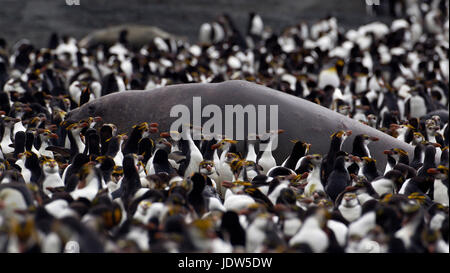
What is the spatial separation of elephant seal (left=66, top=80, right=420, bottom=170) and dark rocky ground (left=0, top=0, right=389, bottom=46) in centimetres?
1292

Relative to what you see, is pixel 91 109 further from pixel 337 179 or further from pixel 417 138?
pixel 417 138

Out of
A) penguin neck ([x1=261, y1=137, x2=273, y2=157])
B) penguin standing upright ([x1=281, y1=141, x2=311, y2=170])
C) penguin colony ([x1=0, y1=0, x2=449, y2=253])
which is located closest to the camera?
penguin colony ([x1=0, y1=0, x2=449, y2=253])

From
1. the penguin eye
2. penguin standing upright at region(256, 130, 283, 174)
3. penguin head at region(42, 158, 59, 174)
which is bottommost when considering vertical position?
penguin standing upright at region(256, 130, 283, 174)

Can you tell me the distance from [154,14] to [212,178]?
17365 mm

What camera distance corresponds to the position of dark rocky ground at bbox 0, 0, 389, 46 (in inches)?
917

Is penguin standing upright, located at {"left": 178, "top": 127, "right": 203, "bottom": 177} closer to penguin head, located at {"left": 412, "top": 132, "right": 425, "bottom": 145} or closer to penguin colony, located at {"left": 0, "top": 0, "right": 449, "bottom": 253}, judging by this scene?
penguin colony, located at {"left": 0, "top": 0, "right": 449, "bottom": 253}

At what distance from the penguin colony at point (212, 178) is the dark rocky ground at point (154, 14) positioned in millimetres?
7031

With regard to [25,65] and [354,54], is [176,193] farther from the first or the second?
[354,54]

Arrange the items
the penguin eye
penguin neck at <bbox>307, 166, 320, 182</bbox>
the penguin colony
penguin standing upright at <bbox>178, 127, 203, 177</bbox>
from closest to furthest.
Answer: the penguin colony, penguin neck at <bbox>307, 166, 320, 182</bbox>, penguin standing upright at <bbox>178, 127, 203, 177</bbox>, the penguin eye

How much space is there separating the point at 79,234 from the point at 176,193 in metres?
1.45

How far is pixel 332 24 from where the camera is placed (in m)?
23.7

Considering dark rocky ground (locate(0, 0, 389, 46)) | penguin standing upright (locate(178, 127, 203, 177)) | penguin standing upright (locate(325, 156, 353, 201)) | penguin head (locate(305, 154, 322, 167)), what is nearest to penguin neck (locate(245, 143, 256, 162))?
penguin standing upright (locate(178, 127, 203, 177))

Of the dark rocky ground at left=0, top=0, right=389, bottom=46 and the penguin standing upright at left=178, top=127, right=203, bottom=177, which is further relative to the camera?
the dark rocky ground at left=0, top=0, right=389, bottom=46

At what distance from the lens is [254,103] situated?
907 centimetres
